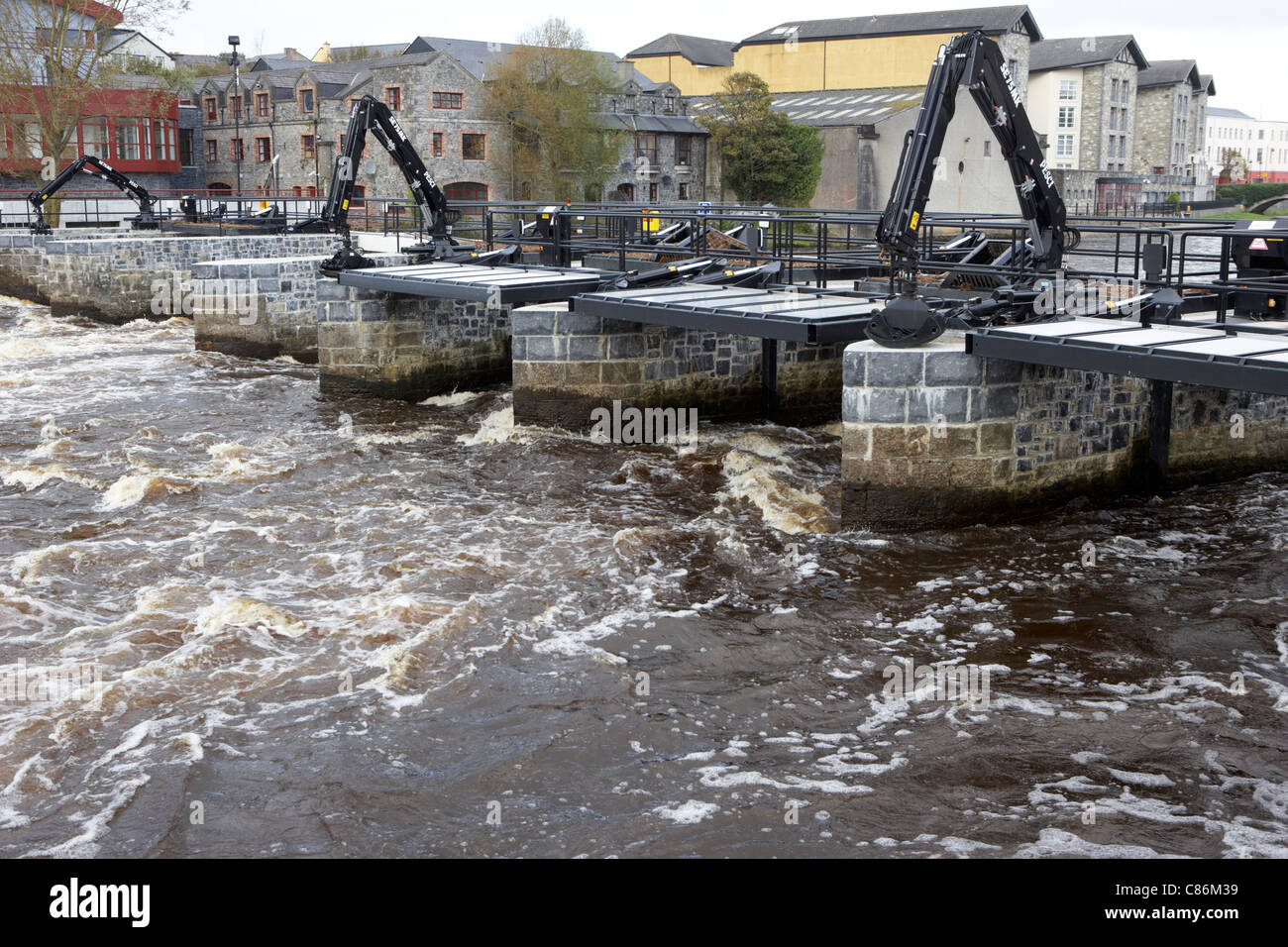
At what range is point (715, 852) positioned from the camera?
722cm

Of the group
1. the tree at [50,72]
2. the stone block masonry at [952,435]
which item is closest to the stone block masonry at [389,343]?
the stone block masonry at [952,435]

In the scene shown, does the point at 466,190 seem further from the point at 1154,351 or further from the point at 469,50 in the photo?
the point at 1154,351

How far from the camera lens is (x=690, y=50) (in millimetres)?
71000

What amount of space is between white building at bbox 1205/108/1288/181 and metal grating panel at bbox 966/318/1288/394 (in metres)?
106

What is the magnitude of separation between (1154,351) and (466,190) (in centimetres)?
4779

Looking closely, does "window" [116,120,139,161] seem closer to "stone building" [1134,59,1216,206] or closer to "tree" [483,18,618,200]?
"tree" [483,18,618,200]

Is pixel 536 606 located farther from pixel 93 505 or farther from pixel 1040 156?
pixel 1040 156

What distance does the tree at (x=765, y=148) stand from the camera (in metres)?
56.0

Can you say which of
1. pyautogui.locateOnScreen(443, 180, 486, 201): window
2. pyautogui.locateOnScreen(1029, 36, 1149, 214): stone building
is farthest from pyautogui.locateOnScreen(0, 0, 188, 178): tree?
pyautogui.locateOnScreen(1029, 36, 1149, 214): stone building

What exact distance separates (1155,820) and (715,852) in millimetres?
2681

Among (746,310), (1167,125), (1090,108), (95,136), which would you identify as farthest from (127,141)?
(1167,125)

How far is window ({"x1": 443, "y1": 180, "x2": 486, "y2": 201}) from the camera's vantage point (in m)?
55.7

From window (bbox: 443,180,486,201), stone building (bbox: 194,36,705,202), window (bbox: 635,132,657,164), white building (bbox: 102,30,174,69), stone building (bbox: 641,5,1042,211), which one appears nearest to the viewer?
stone building (bbox: 641,5,1042,211)

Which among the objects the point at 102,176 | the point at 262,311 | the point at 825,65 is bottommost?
the point at 262,311
